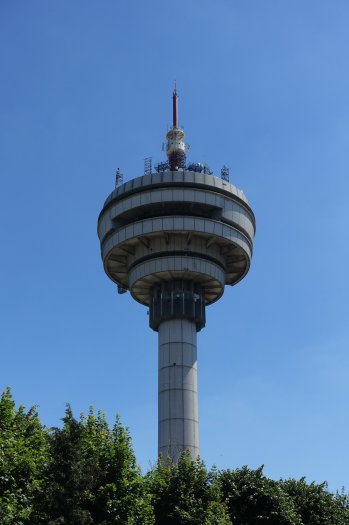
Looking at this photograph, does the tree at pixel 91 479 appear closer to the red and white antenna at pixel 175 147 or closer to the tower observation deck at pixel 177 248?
the tower observation deck at pixel 177 248

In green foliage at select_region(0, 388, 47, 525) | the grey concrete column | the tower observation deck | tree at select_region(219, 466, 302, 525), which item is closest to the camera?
green foliage at select_region(0, 388, 47, 525)

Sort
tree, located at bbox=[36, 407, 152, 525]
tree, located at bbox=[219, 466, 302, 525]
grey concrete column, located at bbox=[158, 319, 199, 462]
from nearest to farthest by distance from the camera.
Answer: tree, located at bbox=[36, 407, 152, 525], tree, located at bbox=[219, 466, 302, 525], grey concrete column, located at bbox=[158, 319, 199, 462]

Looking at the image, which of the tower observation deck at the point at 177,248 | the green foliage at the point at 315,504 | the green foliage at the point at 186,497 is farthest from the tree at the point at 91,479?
the tower observation deck at the point at 177,248

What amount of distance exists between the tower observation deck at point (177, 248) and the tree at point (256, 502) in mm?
19722

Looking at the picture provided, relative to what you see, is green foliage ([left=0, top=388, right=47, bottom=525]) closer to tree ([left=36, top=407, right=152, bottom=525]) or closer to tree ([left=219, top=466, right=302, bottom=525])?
tree ([left=36, top=407, right=152, bottom=525])

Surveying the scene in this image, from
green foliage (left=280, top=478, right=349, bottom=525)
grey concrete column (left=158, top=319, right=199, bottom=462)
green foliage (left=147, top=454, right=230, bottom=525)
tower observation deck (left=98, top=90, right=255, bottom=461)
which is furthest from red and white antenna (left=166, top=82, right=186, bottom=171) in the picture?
green foliage (left=147, top=454, right=230, bottom=525)

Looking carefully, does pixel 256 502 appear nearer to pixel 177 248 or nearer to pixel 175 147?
pixel 177 248

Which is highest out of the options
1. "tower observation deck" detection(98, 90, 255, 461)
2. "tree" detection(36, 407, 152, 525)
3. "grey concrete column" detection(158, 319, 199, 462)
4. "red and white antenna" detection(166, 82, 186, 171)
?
"red and white antenna" detection(166, 82, 186, 171)

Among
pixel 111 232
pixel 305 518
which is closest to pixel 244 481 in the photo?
pixel 305 518

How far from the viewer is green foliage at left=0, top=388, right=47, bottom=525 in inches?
1299

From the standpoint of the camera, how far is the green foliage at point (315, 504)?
51.1 m

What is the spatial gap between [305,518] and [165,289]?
30.7 meters

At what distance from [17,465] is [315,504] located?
2613 cm

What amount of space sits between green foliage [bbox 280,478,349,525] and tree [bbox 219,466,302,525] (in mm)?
1702
